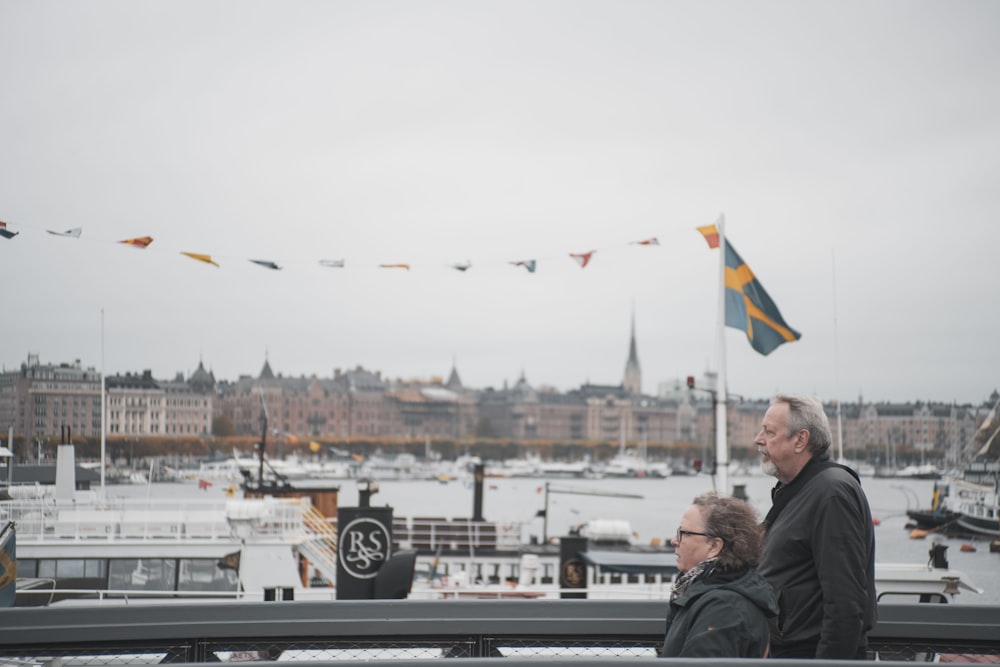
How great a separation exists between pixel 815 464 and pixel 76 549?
15.0m

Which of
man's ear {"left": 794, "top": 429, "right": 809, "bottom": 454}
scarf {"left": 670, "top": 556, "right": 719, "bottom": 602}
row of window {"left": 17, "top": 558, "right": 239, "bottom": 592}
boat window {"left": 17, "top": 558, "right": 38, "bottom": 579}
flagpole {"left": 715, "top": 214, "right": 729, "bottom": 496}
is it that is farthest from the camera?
row of window {"left": 17, "top": 558, "right": 239, "bottom": 592}

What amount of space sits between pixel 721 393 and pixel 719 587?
41.3ft

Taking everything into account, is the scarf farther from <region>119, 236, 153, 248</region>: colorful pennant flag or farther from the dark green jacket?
<region>119, 236, 153, 248</region>: colorful pennant flag

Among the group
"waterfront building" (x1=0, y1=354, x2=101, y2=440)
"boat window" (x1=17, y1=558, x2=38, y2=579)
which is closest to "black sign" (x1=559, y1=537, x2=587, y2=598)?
"boat window" (x1=17, y1=558, x2=38, y2=579)

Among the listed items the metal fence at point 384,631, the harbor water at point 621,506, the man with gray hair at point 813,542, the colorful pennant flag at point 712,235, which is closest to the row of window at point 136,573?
the harbor water at point 621,506

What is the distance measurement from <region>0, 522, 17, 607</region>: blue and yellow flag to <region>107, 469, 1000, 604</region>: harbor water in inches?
573

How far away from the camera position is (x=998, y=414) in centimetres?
2334

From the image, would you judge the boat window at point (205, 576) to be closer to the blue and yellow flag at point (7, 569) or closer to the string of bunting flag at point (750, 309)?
the string of bunting flag at point (750, 309)

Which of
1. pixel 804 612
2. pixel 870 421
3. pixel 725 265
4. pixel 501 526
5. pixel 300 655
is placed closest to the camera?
pixel 804 612

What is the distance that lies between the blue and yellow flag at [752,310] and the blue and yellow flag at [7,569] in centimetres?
1117

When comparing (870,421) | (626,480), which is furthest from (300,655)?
(626,480)

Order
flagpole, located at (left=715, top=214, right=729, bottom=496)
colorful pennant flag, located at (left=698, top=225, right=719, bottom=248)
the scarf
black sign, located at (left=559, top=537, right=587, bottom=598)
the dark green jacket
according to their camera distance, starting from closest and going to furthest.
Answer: the scarf < the dark green jacket < flagpole, located at (left=715, top=214, right=729, bottom=496) < colorful pennant flag, located at (left=698, top=225, right=719, bottom=248) < black sign, located at (left=559, top=537, right=587, bottom=598)

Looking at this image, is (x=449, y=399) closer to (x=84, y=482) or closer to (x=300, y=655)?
(x=84, y=482)

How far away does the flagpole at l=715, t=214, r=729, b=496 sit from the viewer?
48.2ft
